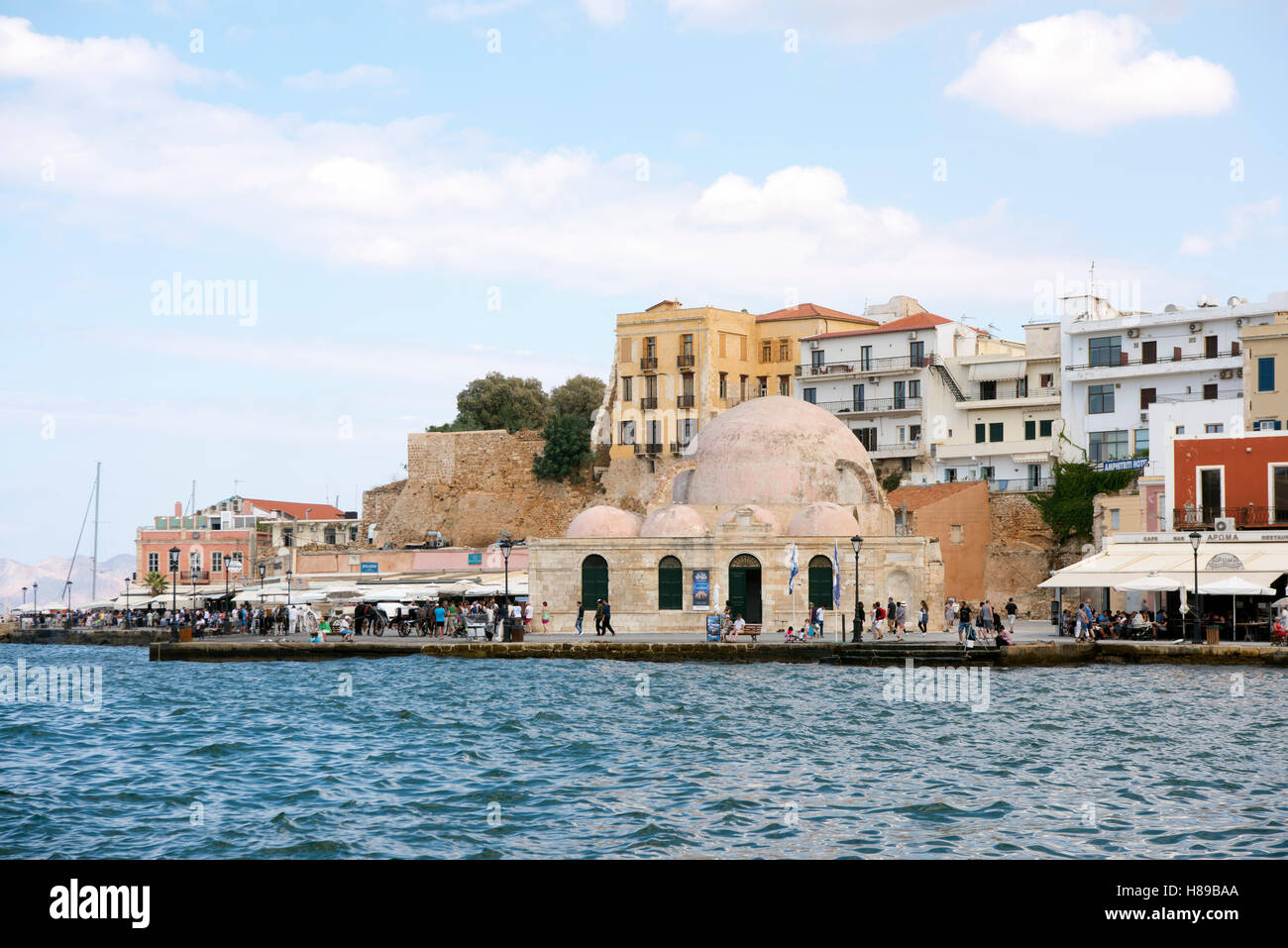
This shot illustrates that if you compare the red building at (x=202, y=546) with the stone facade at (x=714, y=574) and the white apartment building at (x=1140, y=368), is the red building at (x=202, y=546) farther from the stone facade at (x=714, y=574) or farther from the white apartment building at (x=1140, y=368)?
the white apartment building at (x=1140, y=368)

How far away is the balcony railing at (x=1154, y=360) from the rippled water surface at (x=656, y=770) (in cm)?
2222

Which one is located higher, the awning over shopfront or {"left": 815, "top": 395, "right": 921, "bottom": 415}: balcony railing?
{"left": 815, "top": 395, "right": 921, "bottom": 415}: balcony railing

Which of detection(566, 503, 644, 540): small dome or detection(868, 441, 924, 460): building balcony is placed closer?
detection(566, 503, 644, 540): small dome

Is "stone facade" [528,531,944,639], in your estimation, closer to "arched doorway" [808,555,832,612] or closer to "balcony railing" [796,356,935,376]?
"arched doorway" [808,555,832,612]

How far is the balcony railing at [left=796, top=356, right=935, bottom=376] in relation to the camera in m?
54.1

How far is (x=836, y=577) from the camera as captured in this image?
34406 millimetres

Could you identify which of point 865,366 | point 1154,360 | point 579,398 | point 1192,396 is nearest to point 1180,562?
point 1192,396

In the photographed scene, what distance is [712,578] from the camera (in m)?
36.8

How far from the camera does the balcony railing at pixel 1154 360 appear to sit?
153 feet

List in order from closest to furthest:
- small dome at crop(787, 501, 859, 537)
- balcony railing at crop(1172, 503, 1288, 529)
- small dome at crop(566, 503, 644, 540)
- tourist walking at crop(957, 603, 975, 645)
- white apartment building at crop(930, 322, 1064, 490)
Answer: tourist walking at crop(957, 603, 975, 645)
balcony railing at crop(1172, 503, 1288, 529)
small dome at crop(787, 501, 859, 537)
small dome at crop(566, 503, 644, 540)
white apartment building at crop(930, 322, 1064, 490)

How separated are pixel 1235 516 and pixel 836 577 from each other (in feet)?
31.7

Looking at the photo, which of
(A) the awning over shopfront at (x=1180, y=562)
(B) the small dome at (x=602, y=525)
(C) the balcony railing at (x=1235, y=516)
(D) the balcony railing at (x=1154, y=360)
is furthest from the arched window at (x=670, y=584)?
(D) the balcony railing at (x=1154, y=360)

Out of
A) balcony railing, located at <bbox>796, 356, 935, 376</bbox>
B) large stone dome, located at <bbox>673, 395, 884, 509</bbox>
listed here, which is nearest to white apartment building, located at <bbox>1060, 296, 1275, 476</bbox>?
balcony railing, located at <bbox>796, 356, 935, 376</bbox>

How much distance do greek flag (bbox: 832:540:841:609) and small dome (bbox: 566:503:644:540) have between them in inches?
225
